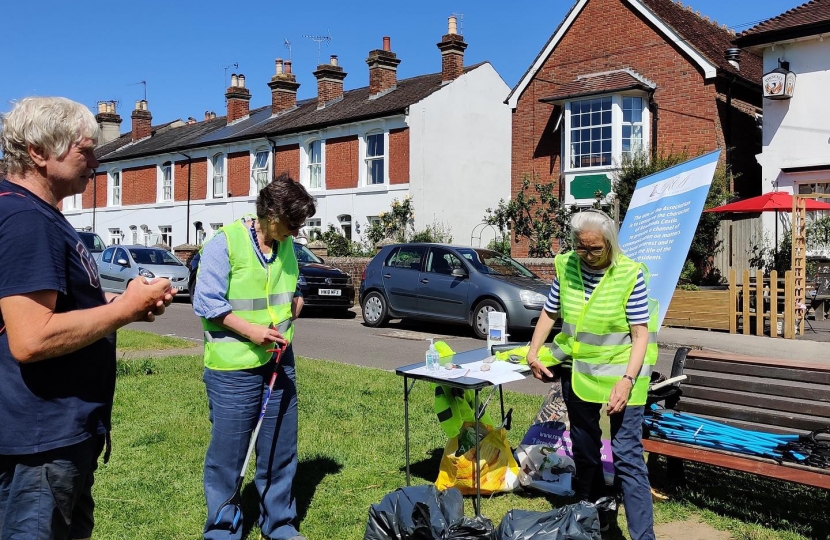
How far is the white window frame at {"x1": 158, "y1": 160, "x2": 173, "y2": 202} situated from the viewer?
Answer: 38219 mm

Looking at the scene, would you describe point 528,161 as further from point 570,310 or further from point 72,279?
point 72,279

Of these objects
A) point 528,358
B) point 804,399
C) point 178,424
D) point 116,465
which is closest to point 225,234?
point 528,358

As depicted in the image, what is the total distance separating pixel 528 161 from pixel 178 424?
63.4 ft

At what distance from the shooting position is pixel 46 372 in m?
2.49

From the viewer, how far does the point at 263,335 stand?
4012 mm

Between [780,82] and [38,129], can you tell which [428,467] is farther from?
[780,82]

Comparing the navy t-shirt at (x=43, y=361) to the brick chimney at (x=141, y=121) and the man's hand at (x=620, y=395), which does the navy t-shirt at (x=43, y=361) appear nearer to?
the man's hand at (x=620, y=395)

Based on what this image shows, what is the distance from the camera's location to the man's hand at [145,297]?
250 cm

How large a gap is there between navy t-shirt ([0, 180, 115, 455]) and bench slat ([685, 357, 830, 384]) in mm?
4305

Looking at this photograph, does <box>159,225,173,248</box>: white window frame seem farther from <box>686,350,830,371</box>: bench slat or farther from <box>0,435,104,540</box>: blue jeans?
<box>0,435,104,540</box>: blue jeans

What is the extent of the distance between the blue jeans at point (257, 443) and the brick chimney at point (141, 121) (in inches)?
1737

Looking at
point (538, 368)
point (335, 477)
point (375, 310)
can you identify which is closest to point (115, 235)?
point (375, 310)

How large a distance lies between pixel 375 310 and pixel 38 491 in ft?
42.9

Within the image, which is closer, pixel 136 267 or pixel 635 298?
pixel 635 298
